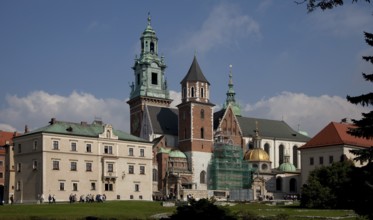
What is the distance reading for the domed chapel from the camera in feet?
323

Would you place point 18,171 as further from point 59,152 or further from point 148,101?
point 148,101

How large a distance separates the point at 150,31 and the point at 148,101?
49.2 ft

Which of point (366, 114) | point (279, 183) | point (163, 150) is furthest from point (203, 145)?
point (366, 114)

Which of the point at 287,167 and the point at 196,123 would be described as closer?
the point at 196,123

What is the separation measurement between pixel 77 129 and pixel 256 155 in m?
40.8

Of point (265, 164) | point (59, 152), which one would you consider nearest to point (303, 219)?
point (59, 152)

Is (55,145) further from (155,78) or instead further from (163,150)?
(155,78)

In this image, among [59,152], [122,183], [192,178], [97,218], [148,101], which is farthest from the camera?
[148,101]

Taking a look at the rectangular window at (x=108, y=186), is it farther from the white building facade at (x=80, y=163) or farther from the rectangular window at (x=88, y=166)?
the rectangular window at (x=88, y=166)

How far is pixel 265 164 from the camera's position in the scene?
10694 centimetres

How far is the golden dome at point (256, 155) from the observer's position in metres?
107

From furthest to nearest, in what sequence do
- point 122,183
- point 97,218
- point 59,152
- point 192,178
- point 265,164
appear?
point 265,164
point 192,178
point 122,183
point 59,152
point 97,218

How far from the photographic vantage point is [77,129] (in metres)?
74.8

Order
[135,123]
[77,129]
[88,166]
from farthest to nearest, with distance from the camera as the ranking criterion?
[135,123]
[77,129]
[88,166]
